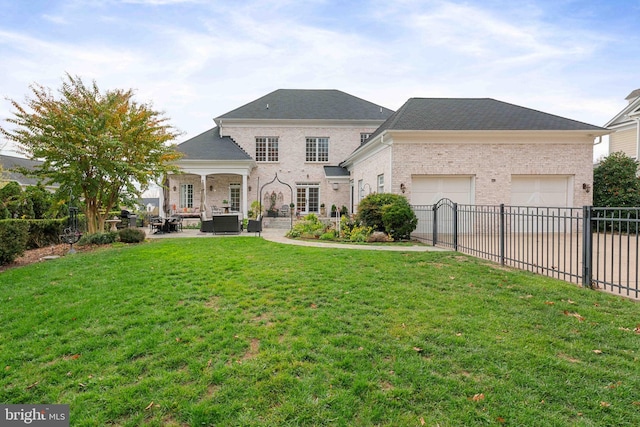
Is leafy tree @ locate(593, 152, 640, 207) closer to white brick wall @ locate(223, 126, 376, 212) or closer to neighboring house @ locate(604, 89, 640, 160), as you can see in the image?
neighboring house @ locate(604, 89, 640, 160)

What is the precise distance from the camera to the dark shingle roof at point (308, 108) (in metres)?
22.9

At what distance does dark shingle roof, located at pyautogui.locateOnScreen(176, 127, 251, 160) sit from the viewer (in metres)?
19.7

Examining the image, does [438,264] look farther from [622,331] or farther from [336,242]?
[336,242]

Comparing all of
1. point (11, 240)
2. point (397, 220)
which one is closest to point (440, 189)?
point (397, 220)

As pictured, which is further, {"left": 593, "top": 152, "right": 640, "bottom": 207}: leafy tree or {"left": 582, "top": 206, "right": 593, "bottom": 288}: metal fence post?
{"left": 593, "top": 152, "right": 640, "bottom": 207}: leafy tree

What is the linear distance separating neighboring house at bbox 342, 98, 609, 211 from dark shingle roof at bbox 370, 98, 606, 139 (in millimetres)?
41

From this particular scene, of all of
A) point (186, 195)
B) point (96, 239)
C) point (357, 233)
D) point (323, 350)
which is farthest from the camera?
point (186, 195)

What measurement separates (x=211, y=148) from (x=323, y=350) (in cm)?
1957

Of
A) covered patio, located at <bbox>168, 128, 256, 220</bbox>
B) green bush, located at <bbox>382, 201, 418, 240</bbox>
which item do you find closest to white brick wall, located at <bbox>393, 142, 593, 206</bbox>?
green bush, located at <bbox>382, 201, 418, 240</bbox>

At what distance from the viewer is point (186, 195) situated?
21438 mm

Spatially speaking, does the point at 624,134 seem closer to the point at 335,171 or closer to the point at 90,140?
the point at 335,171

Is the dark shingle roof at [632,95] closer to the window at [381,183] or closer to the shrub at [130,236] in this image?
the window at [381,183]

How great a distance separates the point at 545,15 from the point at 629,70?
1101 centimetres

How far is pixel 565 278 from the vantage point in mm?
5918
